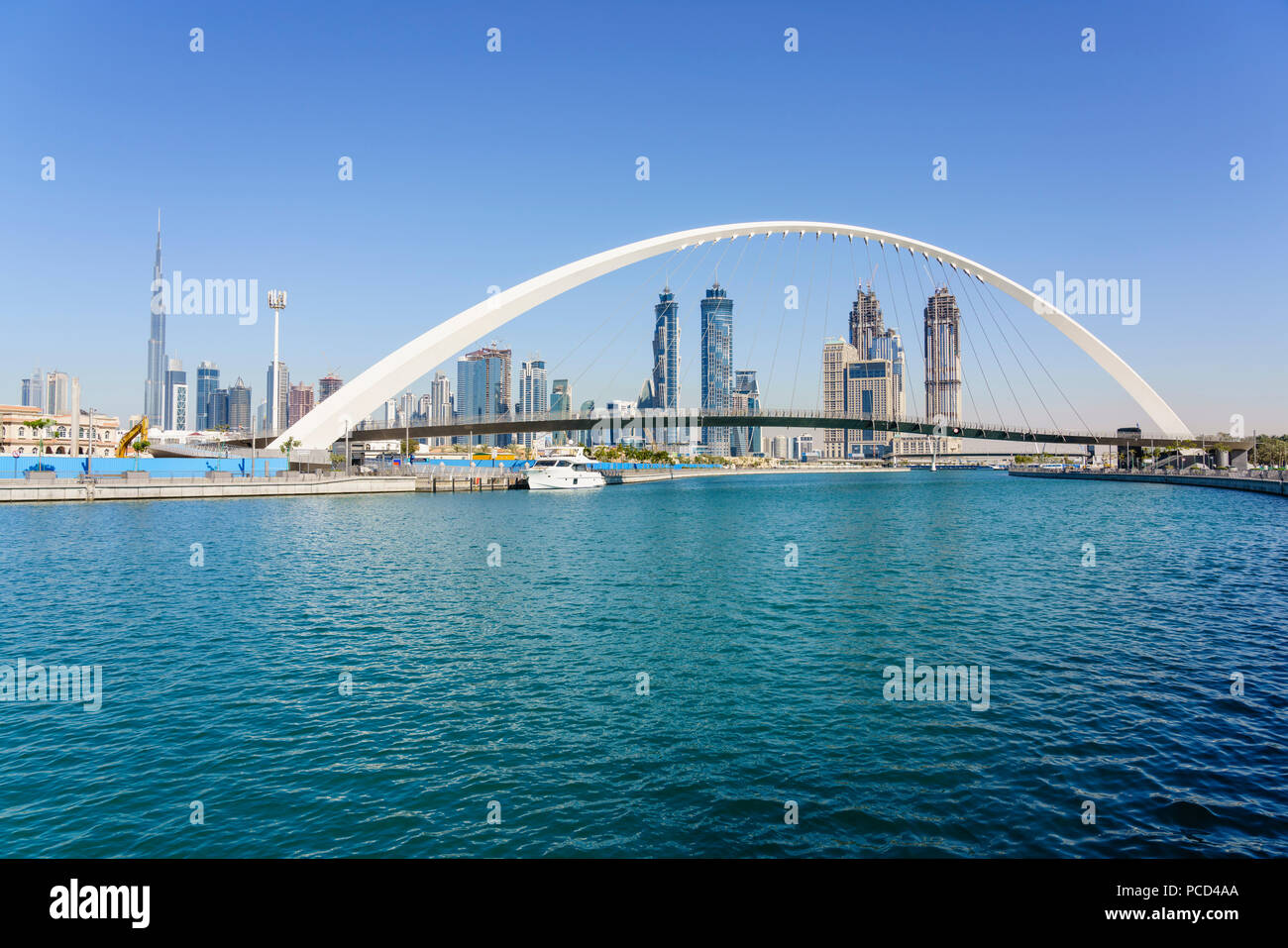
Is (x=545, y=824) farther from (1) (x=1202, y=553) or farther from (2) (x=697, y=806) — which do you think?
(1) (x=1202, y=553)

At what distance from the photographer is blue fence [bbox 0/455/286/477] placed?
2454 inches

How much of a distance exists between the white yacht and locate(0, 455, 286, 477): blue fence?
2856 cm

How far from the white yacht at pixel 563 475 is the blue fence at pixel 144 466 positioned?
28557 mm

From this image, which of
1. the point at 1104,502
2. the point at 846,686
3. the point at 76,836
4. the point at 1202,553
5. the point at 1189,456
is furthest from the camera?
the point at 1189,456

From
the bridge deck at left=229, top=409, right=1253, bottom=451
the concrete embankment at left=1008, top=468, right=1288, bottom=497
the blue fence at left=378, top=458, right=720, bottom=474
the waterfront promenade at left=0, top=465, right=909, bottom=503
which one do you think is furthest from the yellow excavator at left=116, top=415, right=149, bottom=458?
the concrete embankment at left=1008, top=468, right=1288, bottom=497

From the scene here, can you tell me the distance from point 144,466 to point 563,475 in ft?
142

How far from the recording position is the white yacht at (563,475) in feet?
284

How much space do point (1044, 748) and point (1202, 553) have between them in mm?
24025

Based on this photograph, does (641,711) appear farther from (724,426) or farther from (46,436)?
Answer: (46,436)

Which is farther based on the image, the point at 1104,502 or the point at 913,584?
the point at 1104,502

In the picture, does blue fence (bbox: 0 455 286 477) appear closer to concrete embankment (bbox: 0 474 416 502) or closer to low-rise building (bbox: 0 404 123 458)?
concrete embankment (bbox: 0 474 416 502)

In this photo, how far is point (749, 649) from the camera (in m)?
14.0
